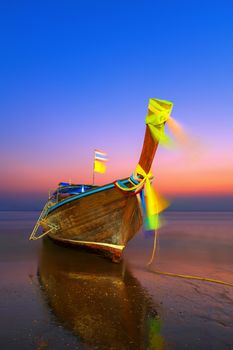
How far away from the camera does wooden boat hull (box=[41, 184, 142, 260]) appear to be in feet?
39.7

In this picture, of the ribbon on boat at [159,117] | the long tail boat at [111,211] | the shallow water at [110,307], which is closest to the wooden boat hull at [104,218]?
the long tail boat at [111,211]

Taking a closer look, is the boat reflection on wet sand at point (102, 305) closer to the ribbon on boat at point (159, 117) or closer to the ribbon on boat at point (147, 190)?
the ribbon on boat at point (147, 190)

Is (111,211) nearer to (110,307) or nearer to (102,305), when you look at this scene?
(102,305)

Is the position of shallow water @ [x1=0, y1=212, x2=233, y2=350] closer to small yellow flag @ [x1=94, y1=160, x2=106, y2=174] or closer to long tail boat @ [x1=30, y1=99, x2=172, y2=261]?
long tail boat @ [x1=30, y1=99, x2=172, y2=261]

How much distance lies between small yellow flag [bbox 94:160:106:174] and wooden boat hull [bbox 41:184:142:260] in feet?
9.04

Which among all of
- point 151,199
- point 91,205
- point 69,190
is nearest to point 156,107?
point 151,199

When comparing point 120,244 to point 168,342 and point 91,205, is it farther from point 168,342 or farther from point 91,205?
point 168,342

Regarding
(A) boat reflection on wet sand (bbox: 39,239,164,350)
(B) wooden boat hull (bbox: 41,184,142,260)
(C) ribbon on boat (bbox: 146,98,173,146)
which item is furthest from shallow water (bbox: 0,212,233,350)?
(C) ribbon on boat (bbox: 146,98,173,146)

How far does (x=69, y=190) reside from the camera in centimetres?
1742

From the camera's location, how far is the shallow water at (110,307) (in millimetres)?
5129

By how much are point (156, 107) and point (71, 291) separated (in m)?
5.75

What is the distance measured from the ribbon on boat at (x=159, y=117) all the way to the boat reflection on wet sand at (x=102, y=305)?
4.50 m

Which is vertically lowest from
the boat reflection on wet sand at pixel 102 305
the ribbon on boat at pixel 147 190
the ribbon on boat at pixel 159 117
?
the boat reflection on wet sand at pixel 102 305

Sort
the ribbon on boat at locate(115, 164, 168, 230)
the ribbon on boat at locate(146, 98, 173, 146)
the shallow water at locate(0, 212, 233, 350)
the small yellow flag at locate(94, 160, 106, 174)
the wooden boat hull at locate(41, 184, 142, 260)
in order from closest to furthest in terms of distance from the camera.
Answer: the shallow water at locate(0, 212, 233, 350)
the ribbon on boat at locate(146, 98, 173, 146)
the ribbon on boat at locate(115, 164, 168, 230)
the wooden boat hull at locate(41, 184, 142, 260)
the small yellow flag at locate(94, 160, 106, 174)
